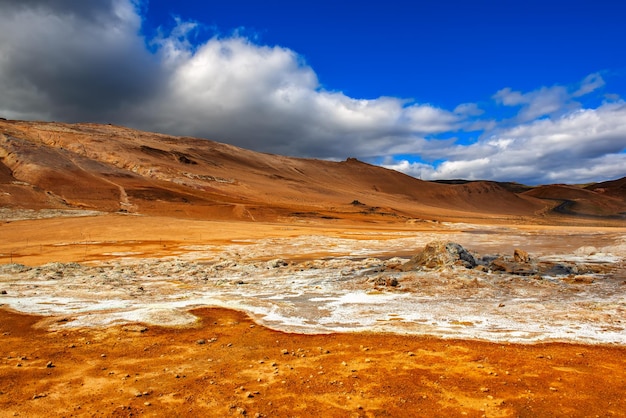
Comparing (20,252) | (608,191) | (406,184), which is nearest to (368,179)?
(406,184)

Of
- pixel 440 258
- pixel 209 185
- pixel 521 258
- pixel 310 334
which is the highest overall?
pixel 209 185

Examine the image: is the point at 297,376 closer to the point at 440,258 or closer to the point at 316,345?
the point at 316,345

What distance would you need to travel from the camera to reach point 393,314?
11305 millimetres

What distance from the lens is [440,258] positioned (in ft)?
63.3

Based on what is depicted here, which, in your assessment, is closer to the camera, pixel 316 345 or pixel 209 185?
pixel 316 345

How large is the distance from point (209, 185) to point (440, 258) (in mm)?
85202

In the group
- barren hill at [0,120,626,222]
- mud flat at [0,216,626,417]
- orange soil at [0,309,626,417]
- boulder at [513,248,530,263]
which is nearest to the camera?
orange soil at [0,309,626,417]

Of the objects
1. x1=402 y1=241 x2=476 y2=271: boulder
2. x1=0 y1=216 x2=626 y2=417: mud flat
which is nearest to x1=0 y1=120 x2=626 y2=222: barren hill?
x1=402 y1=241 x2=476 y2=271: boulder

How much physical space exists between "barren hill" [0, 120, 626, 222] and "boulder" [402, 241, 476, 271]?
Answer: 5164 centimetres

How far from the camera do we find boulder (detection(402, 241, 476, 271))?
749 inches

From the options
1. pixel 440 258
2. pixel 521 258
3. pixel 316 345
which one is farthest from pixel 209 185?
pixel 316 345

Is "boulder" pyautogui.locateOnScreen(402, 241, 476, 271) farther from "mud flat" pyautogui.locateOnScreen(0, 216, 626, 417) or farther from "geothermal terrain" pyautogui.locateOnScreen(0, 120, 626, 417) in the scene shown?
"mud flat" pyautogui.locateOnScreen(0, 216, 626, 417)

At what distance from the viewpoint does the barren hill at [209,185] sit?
242 ft

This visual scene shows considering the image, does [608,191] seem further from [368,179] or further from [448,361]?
[448,361]
